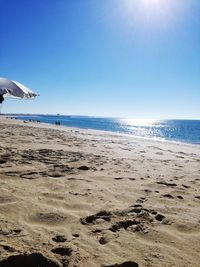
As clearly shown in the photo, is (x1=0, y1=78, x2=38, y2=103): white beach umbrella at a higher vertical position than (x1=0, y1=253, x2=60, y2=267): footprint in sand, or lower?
higher

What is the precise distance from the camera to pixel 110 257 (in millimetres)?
3188

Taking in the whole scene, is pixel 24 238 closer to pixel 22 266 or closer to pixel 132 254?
pixel 22 266

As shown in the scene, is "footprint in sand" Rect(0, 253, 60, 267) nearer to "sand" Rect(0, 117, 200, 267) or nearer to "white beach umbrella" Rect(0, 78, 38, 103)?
"sand" Rect(0, 117, 200, 267)

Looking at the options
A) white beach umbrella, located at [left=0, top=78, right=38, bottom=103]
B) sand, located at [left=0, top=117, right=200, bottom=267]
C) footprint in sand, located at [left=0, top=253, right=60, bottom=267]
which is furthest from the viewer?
white beach umbrella, located at [left=0, top=78, right=38, bottom=103]

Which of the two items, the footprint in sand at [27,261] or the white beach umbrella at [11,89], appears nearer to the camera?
the footprint in sand at [27,261]

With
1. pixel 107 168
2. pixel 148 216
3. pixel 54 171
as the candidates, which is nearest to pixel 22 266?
pixel 148 216

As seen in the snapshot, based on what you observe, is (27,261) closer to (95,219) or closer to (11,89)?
(95,219)

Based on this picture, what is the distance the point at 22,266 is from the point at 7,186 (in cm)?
297

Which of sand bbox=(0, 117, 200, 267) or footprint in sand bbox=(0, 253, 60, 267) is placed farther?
sand bbox=(0, 117, 200, 267)

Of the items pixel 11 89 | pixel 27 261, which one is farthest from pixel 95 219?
pixel 11 89

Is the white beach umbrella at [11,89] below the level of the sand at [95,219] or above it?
above

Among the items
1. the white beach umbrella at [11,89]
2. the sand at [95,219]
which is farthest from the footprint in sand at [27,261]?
the white beach umbrella at [11,89]

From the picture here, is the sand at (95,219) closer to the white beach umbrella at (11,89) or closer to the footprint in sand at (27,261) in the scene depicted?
the footprint in sand at (27,261)

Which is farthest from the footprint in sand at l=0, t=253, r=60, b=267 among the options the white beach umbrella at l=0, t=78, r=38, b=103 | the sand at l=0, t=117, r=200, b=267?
the white beach umbrella at l=0, t=78, r=38, b=103
